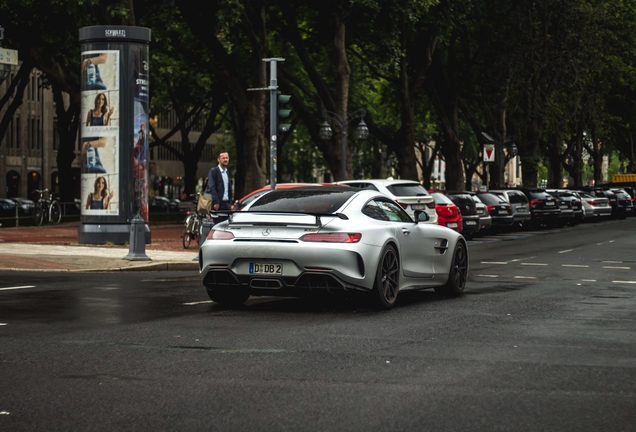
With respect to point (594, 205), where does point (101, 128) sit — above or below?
above

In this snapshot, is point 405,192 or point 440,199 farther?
point 440,199

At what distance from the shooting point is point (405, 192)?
28.8 meters

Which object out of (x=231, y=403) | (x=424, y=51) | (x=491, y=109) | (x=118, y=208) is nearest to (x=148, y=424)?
(x=231, y=403)

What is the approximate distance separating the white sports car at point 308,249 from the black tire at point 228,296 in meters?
0.01

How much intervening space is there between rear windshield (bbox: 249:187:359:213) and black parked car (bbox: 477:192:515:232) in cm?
2624


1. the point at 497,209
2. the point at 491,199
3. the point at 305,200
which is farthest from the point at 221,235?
the point at 491,199

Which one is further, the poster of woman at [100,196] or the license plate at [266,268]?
the poster of woman at [100,196]

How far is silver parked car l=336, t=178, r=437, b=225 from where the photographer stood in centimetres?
2800

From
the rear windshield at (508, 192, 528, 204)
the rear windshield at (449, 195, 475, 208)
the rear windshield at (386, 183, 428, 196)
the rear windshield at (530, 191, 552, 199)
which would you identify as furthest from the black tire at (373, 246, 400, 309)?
the rear windshield at (530, 191, 552, 199)

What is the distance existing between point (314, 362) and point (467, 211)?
27.1m

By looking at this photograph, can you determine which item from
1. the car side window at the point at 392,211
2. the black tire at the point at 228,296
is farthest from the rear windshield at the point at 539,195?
the black tire at the point at 228,296

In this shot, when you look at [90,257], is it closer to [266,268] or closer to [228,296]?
[228,296]

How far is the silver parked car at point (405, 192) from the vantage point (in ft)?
91.9

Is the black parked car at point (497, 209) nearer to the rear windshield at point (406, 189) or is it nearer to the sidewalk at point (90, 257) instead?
the rear windshield at point (406, 189)
